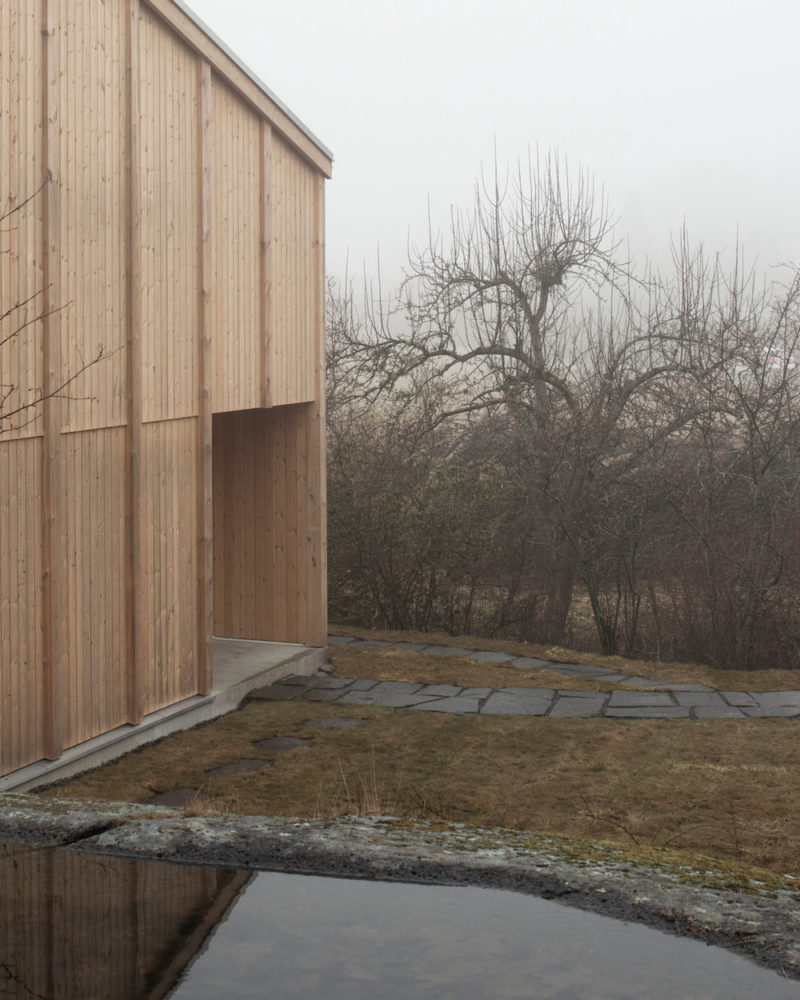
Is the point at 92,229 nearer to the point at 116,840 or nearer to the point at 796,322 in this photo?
the point at 116,840

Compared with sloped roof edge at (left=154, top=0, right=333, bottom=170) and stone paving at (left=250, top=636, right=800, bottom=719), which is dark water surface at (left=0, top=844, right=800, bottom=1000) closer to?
stone paving at (left=250, top=636, right=800, bottom=719)

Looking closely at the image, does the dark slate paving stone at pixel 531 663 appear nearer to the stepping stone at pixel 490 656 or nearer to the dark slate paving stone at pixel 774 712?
the stepping stone at pixel 490 656

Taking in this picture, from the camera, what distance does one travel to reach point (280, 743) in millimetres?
7816

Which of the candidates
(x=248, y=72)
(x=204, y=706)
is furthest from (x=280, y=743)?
(x=248, y=72)

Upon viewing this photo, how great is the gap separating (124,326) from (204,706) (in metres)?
3.05

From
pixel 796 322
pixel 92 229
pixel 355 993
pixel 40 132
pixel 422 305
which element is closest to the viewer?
pixel 355 993

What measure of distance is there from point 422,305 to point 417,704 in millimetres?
6958

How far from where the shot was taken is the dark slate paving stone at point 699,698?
9.17 m

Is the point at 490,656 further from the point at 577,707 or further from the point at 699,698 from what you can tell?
the point at 699,698

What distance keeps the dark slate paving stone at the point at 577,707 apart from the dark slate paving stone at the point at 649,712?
5.2 inches

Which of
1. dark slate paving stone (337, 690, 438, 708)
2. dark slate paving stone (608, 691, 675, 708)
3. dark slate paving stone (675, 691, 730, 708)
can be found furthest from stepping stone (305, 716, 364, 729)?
dark slate paving stone (675, 691, 730, 708)

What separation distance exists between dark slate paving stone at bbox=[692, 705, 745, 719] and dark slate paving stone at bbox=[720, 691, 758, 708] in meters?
0.15

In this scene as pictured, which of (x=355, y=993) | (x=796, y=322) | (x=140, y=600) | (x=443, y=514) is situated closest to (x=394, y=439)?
(x=443, y=514)

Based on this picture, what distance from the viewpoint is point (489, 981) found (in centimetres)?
195
